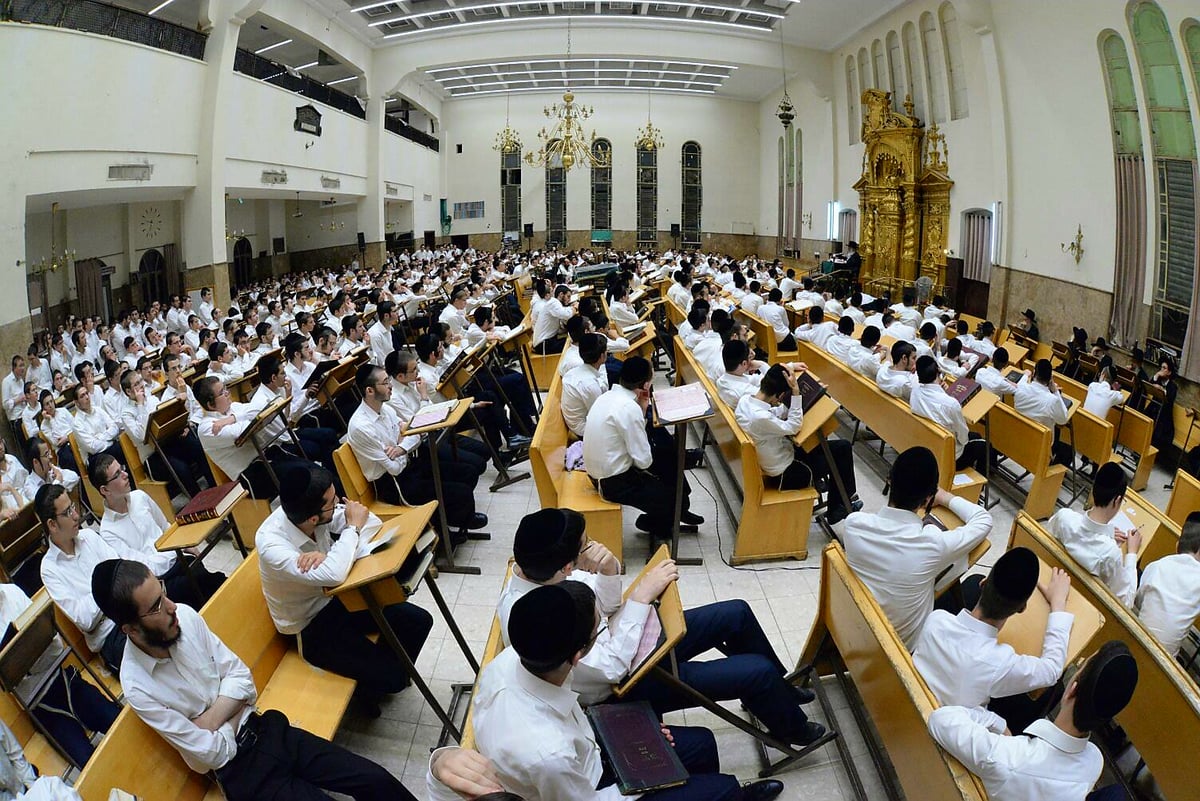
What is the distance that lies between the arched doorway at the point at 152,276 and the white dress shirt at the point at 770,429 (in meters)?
15.8

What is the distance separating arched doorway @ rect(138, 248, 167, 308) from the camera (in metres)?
16.4

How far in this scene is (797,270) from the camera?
78.6 feet

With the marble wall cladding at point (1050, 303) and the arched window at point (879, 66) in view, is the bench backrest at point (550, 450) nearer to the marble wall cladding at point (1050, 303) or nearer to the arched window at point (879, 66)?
the marble wall cladding at point (1050, 303)

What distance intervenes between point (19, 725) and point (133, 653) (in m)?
0.84

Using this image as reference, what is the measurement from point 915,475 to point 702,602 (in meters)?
2.07

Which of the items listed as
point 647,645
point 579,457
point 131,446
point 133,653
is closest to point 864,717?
point 647,645

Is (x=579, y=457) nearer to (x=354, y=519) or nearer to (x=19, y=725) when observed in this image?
(x=354, y=519)

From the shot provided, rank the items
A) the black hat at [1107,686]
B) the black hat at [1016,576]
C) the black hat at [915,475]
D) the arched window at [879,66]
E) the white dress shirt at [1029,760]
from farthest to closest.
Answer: the arched window at [879,66]
the black hat at [915,475]
the black hat at [1016,576]
the white dress shirt at [1029,760]
the black hat at [1107,686]

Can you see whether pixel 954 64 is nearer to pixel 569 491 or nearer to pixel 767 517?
pixel 767 517

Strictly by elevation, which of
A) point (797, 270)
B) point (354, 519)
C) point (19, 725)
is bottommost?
point (19, 725)

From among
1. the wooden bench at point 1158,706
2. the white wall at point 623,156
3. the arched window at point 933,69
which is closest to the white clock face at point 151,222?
the white wall at point 623,156

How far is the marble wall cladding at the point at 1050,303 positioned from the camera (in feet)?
36.2

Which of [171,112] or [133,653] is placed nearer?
[133,653]

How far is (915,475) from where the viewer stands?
3.26 metres
